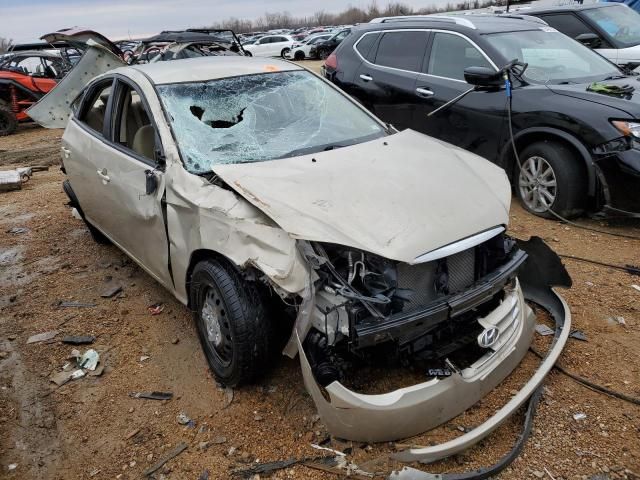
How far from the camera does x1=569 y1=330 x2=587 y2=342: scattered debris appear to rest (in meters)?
3.21

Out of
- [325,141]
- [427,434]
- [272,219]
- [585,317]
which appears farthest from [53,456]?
[585,317]

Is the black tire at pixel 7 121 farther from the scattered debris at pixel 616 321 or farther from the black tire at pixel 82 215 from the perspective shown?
the scattered debris at pixel 616 321

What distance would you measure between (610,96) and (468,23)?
1.76m

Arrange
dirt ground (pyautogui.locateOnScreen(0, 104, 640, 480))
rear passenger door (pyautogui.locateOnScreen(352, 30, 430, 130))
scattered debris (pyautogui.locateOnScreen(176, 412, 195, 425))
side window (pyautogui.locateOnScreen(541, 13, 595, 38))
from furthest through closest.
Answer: side window (pyautogui.locateOnScreen(541, 13, 595, 38))
rear passenger door (pyautogui.locateOnScreen(352, 30, 430, 130))
scattered debris (pyautogui.locateOnScreen(176, 412, 195, 425))
dirt ground (pyautogui.locateOnScreen(0, 104, 640, 480))

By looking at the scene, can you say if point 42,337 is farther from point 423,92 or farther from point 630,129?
point 630,129

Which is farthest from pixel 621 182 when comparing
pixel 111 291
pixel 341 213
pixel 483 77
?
pixel 111 291

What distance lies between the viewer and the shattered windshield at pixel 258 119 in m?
3.15

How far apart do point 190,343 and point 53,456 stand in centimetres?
104

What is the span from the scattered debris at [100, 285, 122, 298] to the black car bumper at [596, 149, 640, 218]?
13.6ft

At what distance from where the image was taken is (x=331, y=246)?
247 cm

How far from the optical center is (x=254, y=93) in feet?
11.8

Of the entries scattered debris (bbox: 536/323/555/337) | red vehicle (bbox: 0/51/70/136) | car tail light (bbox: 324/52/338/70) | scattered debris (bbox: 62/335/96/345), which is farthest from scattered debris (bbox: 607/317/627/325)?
red vehicle (bbox: 0/51/70/136)

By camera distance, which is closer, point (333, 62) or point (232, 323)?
point (232, 323)

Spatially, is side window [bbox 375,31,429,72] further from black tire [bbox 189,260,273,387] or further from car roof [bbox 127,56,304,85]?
black tire [bbox 189,260,273,387]
